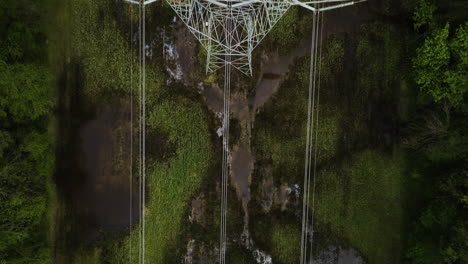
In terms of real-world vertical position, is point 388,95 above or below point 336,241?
above

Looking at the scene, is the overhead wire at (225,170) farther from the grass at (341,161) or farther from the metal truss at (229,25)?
the grass at (341,161)

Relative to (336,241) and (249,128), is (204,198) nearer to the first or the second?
(249,128)

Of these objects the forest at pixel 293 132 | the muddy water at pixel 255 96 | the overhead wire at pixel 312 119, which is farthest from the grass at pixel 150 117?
the overhead wire at pixel 312 119

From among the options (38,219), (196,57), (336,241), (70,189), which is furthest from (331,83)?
(38,219)

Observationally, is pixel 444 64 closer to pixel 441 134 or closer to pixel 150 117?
pixel 441 134

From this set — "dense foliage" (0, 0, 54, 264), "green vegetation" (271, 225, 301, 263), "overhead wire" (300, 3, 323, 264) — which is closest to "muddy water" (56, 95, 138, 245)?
"dense foliage" (0, 0, 54, 264)

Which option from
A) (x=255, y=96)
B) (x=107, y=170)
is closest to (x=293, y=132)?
(x=255, y=96)
